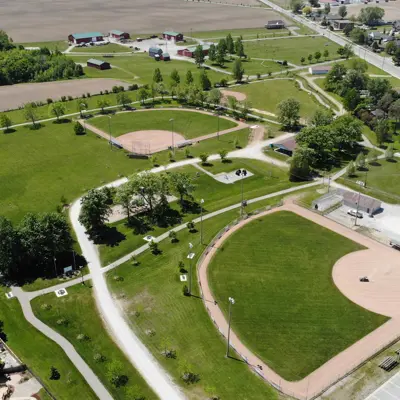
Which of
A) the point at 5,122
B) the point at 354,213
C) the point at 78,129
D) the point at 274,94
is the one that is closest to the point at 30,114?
the point at 5,122

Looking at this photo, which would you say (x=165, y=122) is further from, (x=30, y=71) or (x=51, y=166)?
(x=30, y=71)

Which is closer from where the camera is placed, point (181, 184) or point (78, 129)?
point (181, 184)

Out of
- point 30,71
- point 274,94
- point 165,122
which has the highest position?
point 30,71

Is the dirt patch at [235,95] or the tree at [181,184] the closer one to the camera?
the tree at [181,184]

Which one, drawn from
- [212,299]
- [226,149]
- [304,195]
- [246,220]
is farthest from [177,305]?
[226,149]

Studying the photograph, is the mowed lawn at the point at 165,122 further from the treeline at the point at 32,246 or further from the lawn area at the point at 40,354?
the lawn area at the point at 40,354

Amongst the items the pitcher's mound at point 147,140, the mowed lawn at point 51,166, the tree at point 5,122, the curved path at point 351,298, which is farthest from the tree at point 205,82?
the curved path at point 351,298

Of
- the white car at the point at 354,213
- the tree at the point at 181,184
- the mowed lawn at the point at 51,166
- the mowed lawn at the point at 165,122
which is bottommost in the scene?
the white car at the point at 354,213

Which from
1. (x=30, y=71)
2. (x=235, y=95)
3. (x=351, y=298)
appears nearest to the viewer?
(x=351, y=298)
